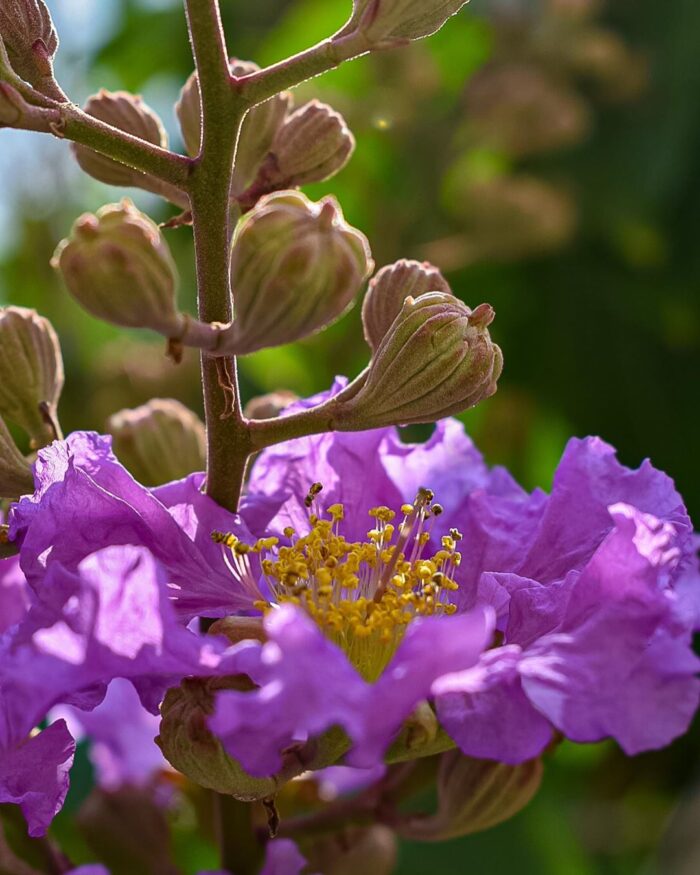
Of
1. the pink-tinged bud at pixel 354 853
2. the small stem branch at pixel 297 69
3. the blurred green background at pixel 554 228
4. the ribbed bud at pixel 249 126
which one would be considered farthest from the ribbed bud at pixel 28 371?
the blurred green background at pixel 554 228

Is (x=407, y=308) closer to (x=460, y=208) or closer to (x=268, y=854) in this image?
(x=268, y=854)

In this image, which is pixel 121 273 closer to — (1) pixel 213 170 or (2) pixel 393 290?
(1) pixel 213 170

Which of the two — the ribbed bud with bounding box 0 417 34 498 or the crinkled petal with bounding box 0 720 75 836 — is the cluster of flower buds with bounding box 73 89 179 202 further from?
the crinkled petal with bounding box 0 720 75 836

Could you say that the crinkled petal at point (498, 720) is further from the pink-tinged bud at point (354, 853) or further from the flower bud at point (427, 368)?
the pink-tinged bud at point (354, 853)

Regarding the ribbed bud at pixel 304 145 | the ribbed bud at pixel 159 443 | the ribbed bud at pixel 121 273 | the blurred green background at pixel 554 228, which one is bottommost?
the blurred green background at pixel 554 228

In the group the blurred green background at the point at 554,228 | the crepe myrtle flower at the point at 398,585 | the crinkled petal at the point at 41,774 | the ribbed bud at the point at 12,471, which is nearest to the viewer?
the crepe myrtle flower at the point at 398,585

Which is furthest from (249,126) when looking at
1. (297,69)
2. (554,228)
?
(554,228)

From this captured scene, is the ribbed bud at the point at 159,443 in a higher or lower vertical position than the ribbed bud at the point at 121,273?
lower

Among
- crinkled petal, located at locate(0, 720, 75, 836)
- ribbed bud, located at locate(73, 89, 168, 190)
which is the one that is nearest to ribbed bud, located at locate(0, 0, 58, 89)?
ribbed bud, located at locate(73, 89, 168, 190)
